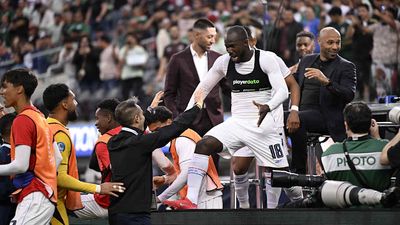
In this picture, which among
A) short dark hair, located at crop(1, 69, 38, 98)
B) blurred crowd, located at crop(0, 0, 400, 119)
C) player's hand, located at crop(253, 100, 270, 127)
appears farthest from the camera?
blurred crowd, located at crop(0, 0, 400, 119)

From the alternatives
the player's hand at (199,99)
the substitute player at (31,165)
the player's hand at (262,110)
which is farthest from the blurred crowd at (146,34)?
the substitute player at (31,165)

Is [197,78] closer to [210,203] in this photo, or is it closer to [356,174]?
[210,203]

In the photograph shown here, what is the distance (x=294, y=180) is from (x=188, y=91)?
112 inches

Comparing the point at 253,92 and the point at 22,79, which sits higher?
the point at 22,79

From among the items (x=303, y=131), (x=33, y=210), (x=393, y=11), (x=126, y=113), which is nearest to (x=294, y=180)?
(x=126, y=113)

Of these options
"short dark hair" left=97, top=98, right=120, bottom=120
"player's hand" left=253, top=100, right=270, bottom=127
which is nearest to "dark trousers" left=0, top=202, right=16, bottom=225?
"short dark hair" left=97, top=98, right=120, bottom=120

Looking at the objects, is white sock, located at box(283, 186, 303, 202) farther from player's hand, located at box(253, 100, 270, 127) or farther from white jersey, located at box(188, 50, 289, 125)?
player's hand, located at box(253, 100, 270, 127)

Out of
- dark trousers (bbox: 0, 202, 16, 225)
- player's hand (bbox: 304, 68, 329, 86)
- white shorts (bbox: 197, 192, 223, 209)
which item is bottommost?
white shorts (bbox: 197, 192, 223, 209)

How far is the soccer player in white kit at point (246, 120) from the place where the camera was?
948cm

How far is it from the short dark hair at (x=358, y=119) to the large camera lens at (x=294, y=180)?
0.56m

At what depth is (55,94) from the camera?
8.48 meters

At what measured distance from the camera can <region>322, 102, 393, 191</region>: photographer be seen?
8000 millimetres

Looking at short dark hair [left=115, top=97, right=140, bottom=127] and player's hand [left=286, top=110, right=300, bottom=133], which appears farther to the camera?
player's hand [left=286, top=110, right=300, bottom=133]

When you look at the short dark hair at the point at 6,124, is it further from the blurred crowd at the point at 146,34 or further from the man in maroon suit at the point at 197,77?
the blurred crowd at the point at 146,34
